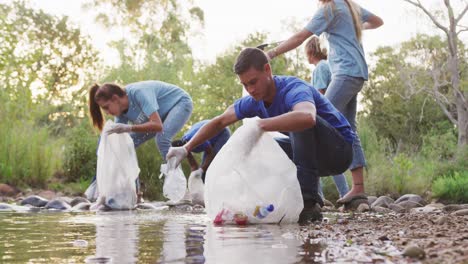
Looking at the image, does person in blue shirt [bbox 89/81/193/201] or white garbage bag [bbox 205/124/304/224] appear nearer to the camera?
white garbage bag [bbox 205/124/304/224]

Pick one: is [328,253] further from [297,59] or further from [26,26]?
[26,26]

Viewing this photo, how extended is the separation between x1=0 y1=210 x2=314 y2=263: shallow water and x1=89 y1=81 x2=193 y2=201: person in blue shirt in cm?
244

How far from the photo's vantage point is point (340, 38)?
17.0 ft

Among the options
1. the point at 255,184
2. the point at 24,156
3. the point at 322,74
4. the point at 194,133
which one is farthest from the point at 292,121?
the point at 24,156

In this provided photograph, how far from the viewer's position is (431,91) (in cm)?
2477

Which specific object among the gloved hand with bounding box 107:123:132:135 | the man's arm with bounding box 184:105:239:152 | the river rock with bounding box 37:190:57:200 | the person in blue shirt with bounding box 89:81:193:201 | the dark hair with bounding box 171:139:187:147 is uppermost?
the person in blue shirt with bounding box 89:81:193:201

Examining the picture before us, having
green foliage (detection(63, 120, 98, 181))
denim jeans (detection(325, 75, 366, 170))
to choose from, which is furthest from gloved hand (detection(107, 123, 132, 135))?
green foliage (detection(63, 120, 98, 181))

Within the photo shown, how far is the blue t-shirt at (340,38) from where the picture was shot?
198 inches

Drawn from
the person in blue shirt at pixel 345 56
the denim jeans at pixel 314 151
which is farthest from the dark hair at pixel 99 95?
the denim jeans at pixel 314 151

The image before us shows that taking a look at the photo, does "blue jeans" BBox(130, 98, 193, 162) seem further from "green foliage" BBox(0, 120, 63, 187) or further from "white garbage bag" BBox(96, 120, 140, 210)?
"green foliage" BBox(0, 120, 63, 187)

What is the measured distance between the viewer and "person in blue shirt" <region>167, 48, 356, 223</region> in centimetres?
347

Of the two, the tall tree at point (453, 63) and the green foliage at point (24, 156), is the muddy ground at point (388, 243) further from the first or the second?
the tall tree at point (453, 63)

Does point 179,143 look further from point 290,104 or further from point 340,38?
point 290,104

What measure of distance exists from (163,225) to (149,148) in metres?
4.75
